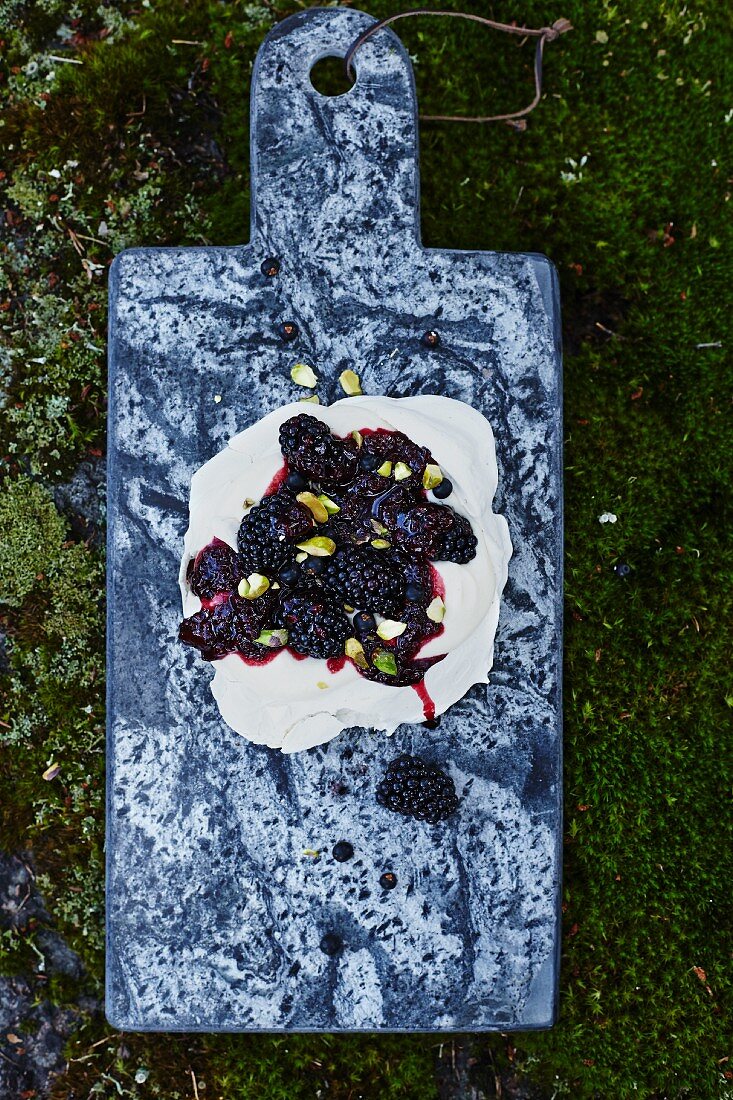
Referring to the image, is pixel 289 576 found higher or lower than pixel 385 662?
higher

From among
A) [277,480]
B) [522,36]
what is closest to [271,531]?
[277,480]

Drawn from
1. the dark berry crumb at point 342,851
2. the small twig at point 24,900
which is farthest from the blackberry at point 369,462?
the small twig at point 24,900

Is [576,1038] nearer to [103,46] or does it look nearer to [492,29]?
[492,29]

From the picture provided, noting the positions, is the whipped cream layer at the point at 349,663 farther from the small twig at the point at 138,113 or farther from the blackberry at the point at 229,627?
the small twig at the point at 138,113

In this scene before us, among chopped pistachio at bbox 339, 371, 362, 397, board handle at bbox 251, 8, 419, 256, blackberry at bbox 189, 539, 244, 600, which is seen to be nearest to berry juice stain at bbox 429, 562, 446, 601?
blackberry at bbox 189, 539, 244, 600

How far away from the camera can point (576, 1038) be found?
3.26m

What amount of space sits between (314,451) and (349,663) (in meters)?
0.70

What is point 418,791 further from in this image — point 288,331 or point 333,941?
point 288,331

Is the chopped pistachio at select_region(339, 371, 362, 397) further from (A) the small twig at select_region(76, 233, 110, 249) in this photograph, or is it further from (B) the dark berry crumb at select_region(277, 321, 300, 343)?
(A) the small twig at select_region(76, 233, 110, 249)

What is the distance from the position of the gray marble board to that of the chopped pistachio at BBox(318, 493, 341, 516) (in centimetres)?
54

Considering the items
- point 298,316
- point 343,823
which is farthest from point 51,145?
point 343,823

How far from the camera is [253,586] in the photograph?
251 cm

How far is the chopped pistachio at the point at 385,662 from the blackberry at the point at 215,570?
0.52 meters

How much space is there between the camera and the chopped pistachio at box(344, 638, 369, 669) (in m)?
2.54
